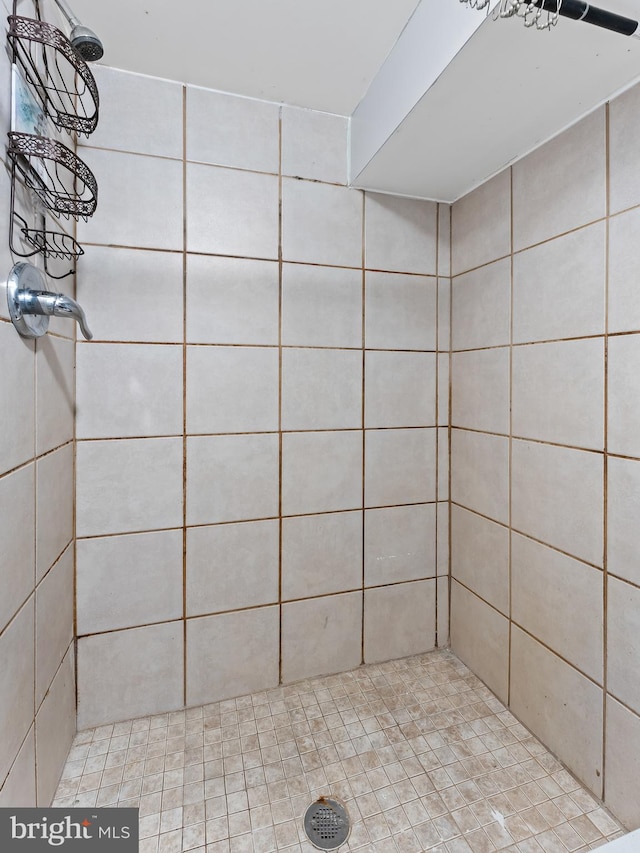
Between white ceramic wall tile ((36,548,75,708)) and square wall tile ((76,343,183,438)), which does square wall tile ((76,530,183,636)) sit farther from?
square wall tile ((76,343,183,438))

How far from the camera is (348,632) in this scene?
144 centimetres

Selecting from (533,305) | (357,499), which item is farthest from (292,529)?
(533,305)

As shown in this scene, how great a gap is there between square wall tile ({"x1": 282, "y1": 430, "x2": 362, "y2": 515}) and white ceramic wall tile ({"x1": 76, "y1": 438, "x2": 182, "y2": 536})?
328 mm

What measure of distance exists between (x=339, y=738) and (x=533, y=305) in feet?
4.21

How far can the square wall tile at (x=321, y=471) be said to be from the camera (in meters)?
1.35

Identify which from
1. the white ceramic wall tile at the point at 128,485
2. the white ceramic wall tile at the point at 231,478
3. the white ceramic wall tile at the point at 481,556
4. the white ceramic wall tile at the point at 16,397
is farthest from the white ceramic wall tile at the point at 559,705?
the white ceramic wall tile at the point at 16,397

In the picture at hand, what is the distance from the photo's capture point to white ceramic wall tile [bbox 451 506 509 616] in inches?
51.6

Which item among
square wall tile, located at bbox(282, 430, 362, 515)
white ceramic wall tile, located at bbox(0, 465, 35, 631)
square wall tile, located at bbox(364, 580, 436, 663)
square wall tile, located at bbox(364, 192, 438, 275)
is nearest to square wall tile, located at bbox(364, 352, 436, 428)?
square wall tile, located at bbox(282, 430, 362, 515)

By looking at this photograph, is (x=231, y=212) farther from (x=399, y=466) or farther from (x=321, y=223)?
(x=399, y=466)

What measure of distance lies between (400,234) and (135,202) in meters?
0.81

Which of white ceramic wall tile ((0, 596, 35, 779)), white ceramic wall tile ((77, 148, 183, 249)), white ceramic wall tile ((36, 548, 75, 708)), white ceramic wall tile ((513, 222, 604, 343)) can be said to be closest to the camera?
white ceramic wall tile ((0, 596, 35, 779))

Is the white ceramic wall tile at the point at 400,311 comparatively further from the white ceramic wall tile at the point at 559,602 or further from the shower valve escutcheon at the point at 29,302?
the shower valve escutcheon at the point at 29,302

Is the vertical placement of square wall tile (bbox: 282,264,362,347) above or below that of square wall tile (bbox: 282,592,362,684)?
above

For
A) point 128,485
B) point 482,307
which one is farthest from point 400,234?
point 128,485
